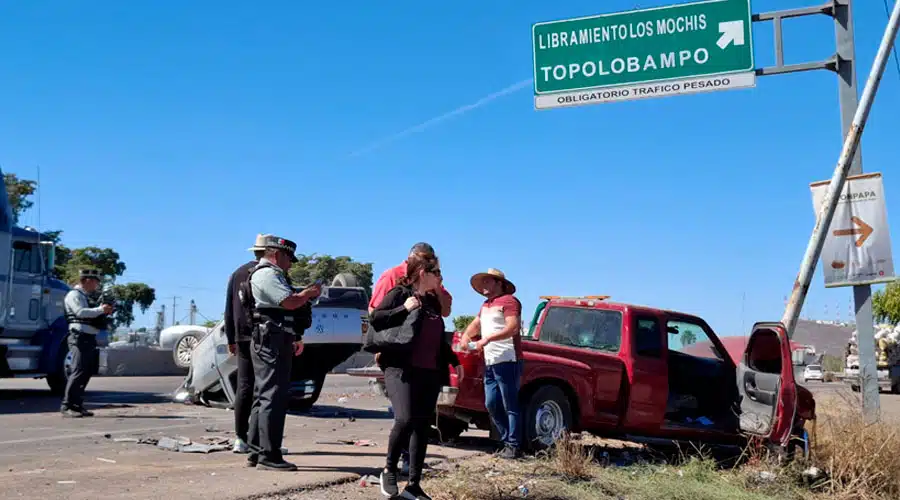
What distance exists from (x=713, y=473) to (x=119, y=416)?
730 centimetres

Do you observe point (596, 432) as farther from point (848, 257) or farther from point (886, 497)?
point (848, 257)

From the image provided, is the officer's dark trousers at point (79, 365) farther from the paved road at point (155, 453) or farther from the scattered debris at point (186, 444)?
the scattered debris at point (186, 444)

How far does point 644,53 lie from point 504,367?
199 inches

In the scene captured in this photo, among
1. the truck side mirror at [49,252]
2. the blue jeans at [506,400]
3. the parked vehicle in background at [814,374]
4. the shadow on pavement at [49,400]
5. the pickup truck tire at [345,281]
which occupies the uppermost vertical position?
the truck side mirror at [49,252]

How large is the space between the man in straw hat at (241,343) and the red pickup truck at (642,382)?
76.5 inches

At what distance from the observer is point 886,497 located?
7.48m

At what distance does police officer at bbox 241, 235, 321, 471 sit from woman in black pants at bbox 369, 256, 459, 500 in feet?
3.53

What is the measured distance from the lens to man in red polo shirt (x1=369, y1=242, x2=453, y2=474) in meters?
6.37

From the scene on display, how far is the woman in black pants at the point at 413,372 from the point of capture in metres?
5.98

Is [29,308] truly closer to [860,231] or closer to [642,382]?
[642,382]

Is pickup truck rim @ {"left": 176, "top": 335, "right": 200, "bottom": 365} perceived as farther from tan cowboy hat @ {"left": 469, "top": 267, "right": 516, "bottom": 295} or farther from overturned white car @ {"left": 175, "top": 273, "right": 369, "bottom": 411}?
tan cowboy hat @ {"left": 469, "top": 267, "right": 516, "bottom": 295}

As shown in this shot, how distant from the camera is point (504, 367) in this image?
812 centimetres

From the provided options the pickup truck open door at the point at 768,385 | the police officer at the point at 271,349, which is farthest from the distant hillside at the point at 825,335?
the police officer at the point at 271,349

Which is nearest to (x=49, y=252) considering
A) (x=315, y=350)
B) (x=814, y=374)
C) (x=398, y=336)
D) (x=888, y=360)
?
(x=315, y=350)
